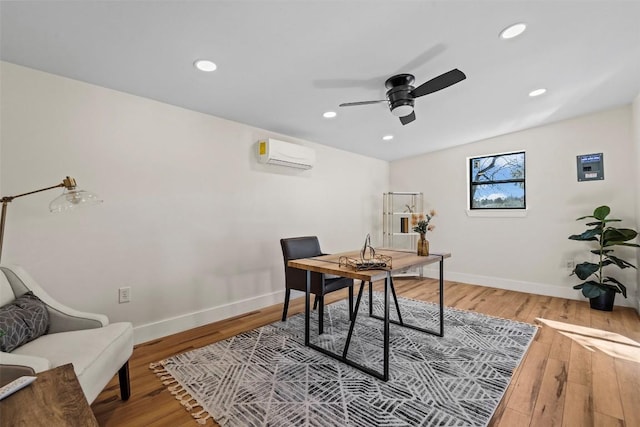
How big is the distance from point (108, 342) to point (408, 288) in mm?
3892

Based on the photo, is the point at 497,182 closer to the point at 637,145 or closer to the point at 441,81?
the point at 637,145

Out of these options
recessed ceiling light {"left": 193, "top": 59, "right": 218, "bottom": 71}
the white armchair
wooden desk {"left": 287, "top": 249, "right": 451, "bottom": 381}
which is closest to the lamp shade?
the white armchair

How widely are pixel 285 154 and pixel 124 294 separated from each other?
7.24 ft

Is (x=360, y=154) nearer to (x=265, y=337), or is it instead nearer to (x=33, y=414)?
(x=265, y=337)

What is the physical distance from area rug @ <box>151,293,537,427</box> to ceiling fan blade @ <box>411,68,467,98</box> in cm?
214

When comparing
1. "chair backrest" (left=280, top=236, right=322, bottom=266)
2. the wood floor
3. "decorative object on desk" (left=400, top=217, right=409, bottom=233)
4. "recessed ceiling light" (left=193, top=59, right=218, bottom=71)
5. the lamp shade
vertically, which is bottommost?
the wood floor

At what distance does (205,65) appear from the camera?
2.15 meters

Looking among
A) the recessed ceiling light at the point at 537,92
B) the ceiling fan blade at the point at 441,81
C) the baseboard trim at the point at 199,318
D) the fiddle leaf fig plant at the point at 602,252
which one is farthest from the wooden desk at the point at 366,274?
the fiddle leaf fig plant at the point at 602,252

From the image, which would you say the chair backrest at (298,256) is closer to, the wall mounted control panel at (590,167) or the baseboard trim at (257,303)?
the baseboard trim at (257,303)

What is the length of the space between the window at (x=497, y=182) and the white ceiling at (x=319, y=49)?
4.43ft

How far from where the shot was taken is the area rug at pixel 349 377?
164 centimetres

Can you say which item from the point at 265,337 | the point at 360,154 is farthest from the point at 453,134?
the point at 265,337

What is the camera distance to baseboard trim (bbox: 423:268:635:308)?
381cm

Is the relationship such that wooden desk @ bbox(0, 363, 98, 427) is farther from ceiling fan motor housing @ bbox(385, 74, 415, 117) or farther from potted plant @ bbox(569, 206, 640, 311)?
potted plant @ bbox(569, 206, 640, 311)
